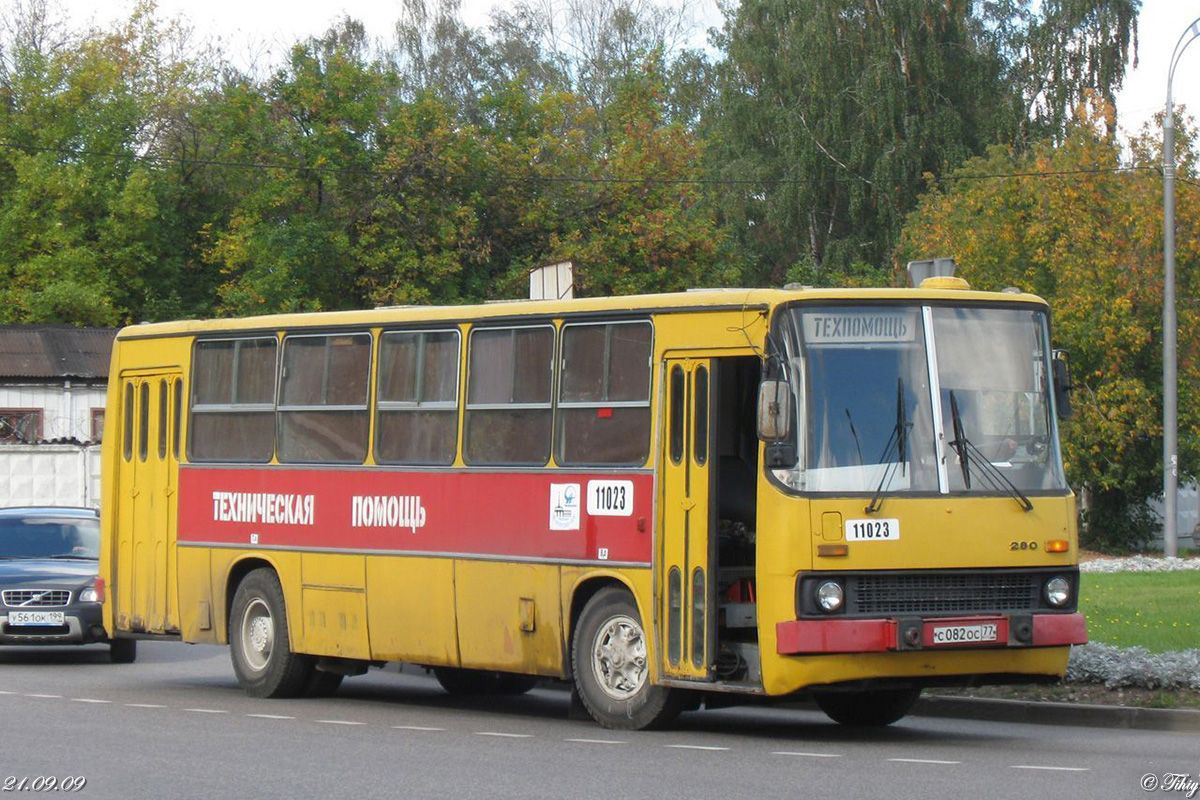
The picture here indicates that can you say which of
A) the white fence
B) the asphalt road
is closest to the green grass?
the asphalt road

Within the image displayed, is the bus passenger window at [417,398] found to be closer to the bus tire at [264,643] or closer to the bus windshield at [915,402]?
the bus tire at [264,643]

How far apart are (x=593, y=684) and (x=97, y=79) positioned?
5295 cm

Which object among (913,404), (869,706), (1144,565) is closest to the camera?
(913,404)

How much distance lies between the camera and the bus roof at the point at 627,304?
13297 millimetres

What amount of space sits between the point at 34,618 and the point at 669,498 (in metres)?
9.57

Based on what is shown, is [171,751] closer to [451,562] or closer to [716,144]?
[451,562]

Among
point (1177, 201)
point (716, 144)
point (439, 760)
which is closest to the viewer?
point (439, 760)

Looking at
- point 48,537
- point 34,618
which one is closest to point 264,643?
point 34,618

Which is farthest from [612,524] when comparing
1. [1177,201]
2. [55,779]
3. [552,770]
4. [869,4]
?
[869,4]

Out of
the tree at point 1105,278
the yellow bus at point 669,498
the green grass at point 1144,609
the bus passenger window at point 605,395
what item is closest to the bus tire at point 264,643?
the yellow bus at point 669,498

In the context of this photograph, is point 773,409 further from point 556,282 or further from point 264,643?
point 264,643

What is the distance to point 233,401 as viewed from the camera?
58.5 ft

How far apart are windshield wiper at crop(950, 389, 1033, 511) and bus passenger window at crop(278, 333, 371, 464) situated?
5.21m

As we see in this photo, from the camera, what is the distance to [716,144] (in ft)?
214
